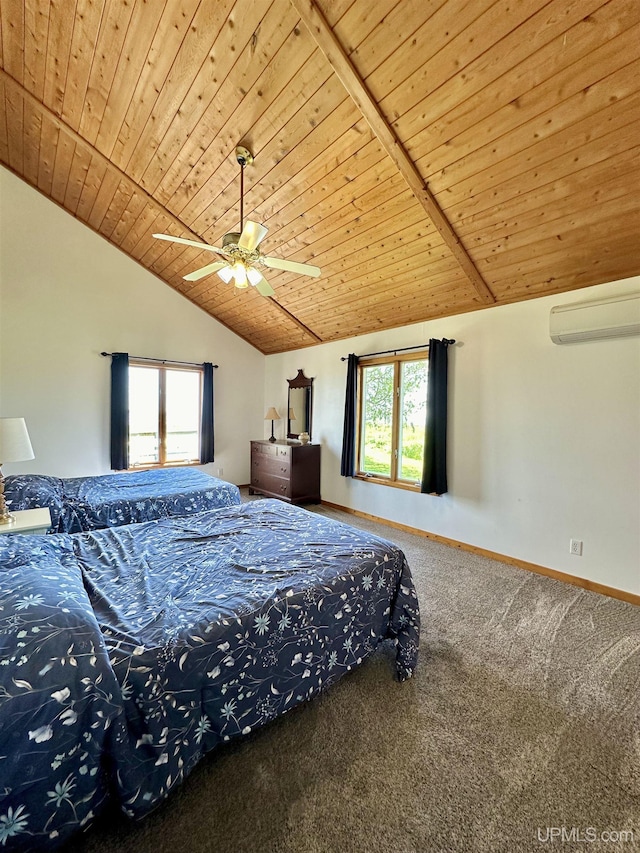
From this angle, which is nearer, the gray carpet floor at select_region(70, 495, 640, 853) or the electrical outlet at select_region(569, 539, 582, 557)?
the gray carpet floor at select_region(70, 495, 640, 853)

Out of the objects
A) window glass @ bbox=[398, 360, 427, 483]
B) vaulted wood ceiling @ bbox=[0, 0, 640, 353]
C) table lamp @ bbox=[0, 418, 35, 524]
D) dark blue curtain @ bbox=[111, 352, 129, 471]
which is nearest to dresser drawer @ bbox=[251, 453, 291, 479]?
window glass @ bbox=[398, 360, 427, 483]

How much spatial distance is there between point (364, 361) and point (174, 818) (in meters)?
4.38

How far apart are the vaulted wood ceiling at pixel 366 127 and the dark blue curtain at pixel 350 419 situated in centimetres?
106

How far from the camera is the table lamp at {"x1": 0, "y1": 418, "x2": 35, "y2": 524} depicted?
7.44 ft

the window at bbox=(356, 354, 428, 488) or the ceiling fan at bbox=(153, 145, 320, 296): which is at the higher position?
the ceiling fan at bbox=(153, 145, 320, 296)

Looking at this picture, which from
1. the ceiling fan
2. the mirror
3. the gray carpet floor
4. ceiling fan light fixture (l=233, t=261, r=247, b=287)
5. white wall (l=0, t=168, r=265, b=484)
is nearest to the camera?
the gray carpet floor

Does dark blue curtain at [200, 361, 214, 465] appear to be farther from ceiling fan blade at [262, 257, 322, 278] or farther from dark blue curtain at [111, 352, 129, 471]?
ceiling fan blade at [262, 257, 322, 278]

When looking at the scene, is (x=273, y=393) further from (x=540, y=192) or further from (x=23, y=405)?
(x=540, y=192)

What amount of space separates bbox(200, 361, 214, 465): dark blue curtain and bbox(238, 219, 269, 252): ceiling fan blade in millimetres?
3559

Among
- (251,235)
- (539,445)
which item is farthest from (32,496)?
(539,445)

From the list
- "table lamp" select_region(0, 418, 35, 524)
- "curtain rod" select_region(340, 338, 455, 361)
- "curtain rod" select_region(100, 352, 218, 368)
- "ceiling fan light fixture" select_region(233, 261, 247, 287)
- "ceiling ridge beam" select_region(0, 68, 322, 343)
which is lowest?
"table lamp" select_region(0, 418, 35, 524)

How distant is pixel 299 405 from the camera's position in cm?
587

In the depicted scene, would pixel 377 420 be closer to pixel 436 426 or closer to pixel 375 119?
pixel 436 426

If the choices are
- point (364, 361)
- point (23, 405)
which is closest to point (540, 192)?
point (364, 361)
